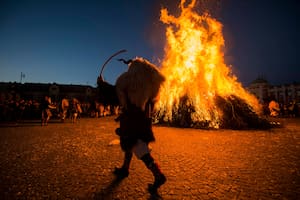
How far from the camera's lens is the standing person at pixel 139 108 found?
2.77 m

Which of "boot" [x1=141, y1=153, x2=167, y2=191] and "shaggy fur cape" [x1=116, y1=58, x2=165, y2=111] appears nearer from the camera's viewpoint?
"boot" [x1=141, y1=153, x2=167, y2=191]

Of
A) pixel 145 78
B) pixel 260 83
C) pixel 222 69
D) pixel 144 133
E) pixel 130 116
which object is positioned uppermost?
pixel 260 83

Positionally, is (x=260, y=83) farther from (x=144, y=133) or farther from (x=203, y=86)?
(x=144, y=133)

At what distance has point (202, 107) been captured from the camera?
1119cm

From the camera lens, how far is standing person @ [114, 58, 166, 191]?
277cm

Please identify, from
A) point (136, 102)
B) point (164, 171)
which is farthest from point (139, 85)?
point (164, 171)

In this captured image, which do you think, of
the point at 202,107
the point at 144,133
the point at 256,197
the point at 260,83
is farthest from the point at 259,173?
the point at 260,83

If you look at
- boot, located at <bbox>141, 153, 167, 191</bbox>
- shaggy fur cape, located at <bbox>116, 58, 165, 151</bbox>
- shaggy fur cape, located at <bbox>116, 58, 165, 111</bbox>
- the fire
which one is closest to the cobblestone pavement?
boot, located at <bbox>141, 153, 167, 191</bbox>

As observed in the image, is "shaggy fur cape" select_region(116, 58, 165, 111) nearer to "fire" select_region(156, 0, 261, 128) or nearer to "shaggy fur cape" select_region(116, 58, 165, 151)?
"shaggy fur cape" select_region(116, 58, 165, 151)

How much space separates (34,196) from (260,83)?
79.2m

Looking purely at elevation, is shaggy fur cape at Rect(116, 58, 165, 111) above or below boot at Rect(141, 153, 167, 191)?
above

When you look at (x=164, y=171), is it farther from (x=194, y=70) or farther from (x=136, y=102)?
(x=194, y=70)

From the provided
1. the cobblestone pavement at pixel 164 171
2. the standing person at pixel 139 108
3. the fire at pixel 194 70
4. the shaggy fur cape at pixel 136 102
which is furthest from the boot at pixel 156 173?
the fire at pixel 194 70

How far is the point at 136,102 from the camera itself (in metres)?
2.89
